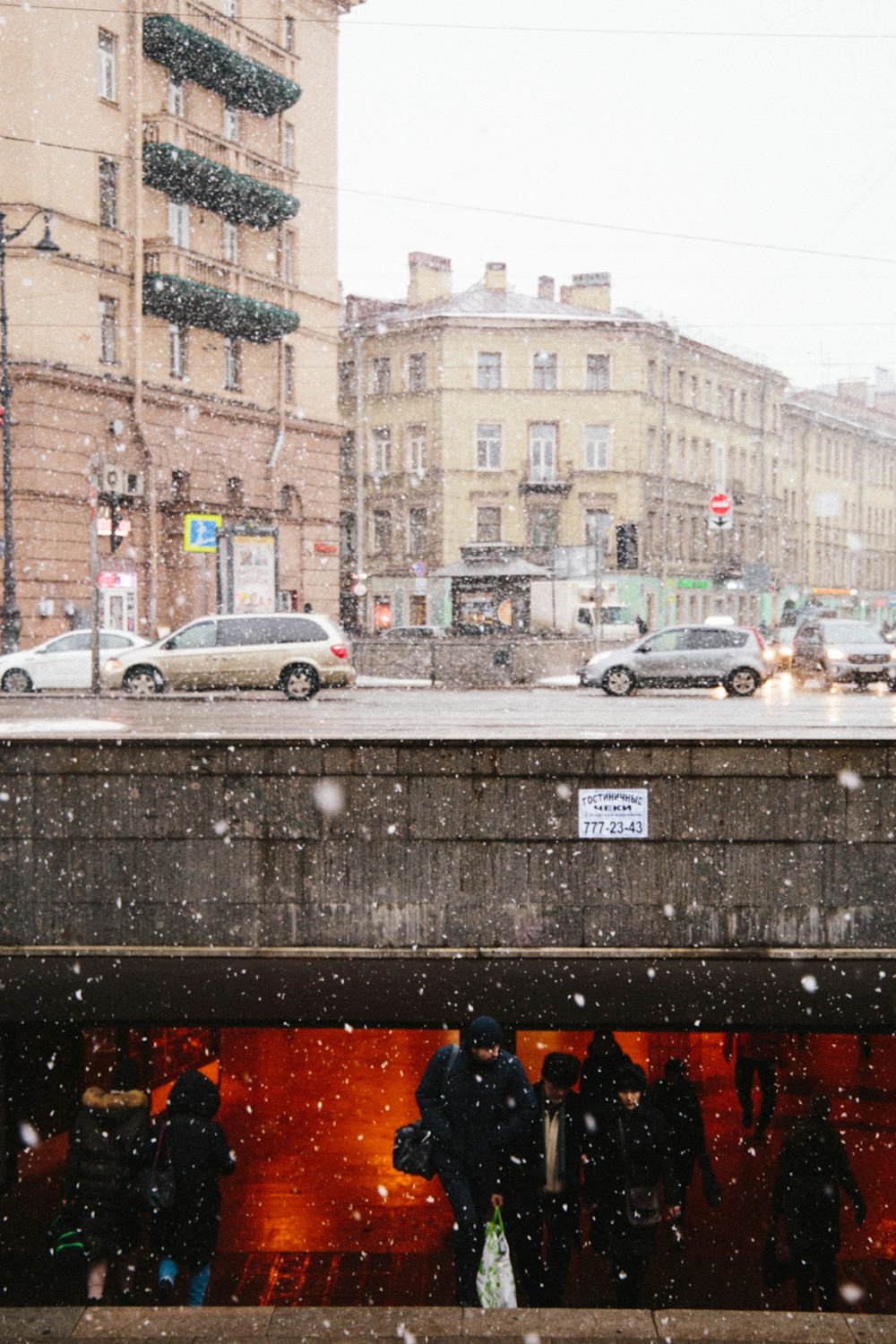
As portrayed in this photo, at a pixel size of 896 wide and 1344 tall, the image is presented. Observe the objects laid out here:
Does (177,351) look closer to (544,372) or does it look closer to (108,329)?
(108,329)

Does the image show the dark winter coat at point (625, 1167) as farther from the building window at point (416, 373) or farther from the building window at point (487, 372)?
the building window at point (416, 373)

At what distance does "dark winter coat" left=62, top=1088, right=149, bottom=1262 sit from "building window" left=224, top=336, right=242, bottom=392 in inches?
1250

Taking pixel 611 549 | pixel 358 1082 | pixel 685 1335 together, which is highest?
pixel 611 549

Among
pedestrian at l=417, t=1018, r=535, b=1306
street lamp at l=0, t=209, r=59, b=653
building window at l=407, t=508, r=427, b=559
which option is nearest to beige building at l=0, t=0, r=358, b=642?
street lamp at l=0, t=209, r=59, b=653

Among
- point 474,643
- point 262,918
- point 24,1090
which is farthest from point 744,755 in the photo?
point 474,643

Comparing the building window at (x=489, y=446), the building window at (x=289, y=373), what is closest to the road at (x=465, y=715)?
the building window at (x=289, y=373)

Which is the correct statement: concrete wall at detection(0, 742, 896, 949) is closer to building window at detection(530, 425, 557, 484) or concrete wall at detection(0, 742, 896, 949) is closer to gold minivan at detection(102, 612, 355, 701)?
gold minivan at detection(102, 612, 355, 701)

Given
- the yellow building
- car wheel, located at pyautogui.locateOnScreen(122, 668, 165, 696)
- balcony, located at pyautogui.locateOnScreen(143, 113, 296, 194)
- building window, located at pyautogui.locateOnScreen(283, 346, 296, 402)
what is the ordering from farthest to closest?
the yellow building < building window, located at pyautogui.locateOnScreen(283, 346, 296, 402) < balcony, located at pyautogui.locateOnScreen(143, 113, 296, 194) < car wheel, located at pyautogui.locateOnScreen(122, 668, 165, 696)

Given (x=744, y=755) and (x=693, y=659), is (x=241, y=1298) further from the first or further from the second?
(x=693, y=659)

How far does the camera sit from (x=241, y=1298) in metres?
8.39

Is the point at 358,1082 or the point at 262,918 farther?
the point at 358,1082

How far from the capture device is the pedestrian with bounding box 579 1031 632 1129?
24.3 feet

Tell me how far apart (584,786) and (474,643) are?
21.9 metres

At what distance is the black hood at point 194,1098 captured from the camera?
6992 millimetres
